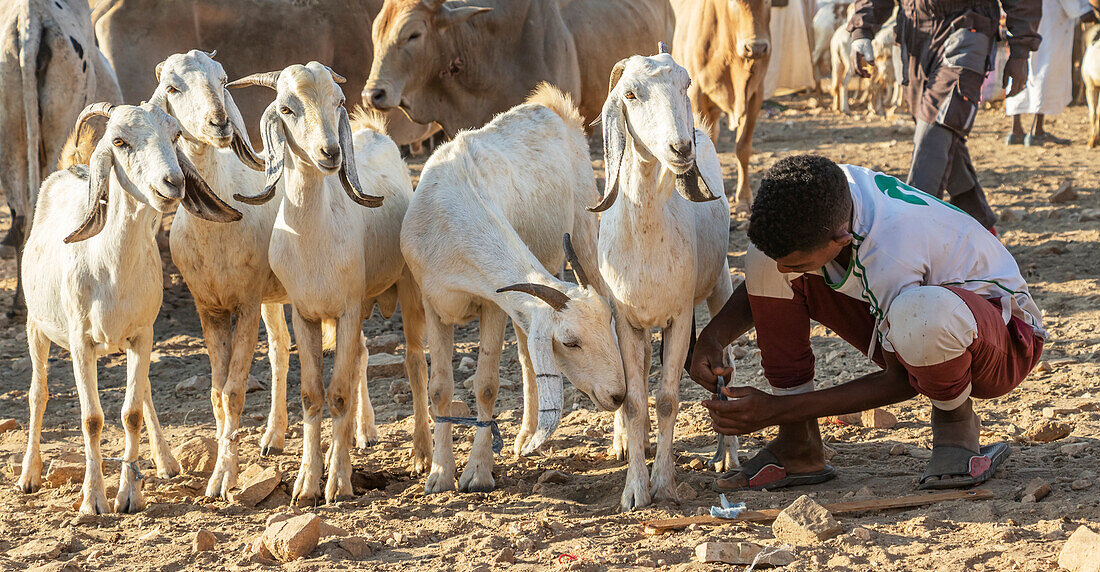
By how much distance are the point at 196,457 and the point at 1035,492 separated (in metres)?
3.79

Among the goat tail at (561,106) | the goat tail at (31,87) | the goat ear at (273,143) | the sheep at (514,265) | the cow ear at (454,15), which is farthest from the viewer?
the cow ear at (454,15)

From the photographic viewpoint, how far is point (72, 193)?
5.25 meters

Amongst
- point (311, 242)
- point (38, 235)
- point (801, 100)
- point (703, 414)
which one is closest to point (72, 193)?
point (38, 235)

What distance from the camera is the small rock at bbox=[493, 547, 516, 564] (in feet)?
12.7

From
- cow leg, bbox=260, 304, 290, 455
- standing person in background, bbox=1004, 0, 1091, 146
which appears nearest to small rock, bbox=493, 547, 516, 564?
cow leg, bbox=260, 304, 290, 455

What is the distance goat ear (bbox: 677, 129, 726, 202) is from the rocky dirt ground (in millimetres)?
1238

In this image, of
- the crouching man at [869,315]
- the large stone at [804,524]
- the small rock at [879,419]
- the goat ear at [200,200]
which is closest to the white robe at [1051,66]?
the small rock at [879,419]

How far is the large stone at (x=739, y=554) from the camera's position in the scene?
365 centimetres

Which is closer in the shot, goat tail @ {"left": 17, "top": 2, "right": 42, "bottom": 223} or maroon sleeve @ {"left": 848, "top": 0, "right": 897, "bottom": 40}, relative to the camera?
maroon sleeve @ {"left": 848, "top": 0, "right": 897, "bottom": 40}

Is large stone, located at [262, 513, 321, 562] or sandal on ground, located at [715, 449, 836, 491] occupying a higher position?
large stone, located at [262, 513, 321, 562]

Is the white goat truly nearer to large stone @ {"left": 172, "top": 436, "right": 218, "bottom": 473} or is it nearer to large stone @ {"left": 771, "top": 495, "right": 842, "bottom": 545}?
large stone @ {"left": 172, "top": 436, "right": 218, "bottom": 473}

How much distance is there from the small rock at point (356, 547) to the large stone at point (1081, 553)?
2361mm

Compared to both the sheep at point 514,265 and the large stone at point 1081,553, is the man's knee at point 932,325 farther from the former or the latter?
the sheep at point 514,265

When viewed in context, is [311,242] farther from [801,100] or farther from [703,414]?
[801,100]
